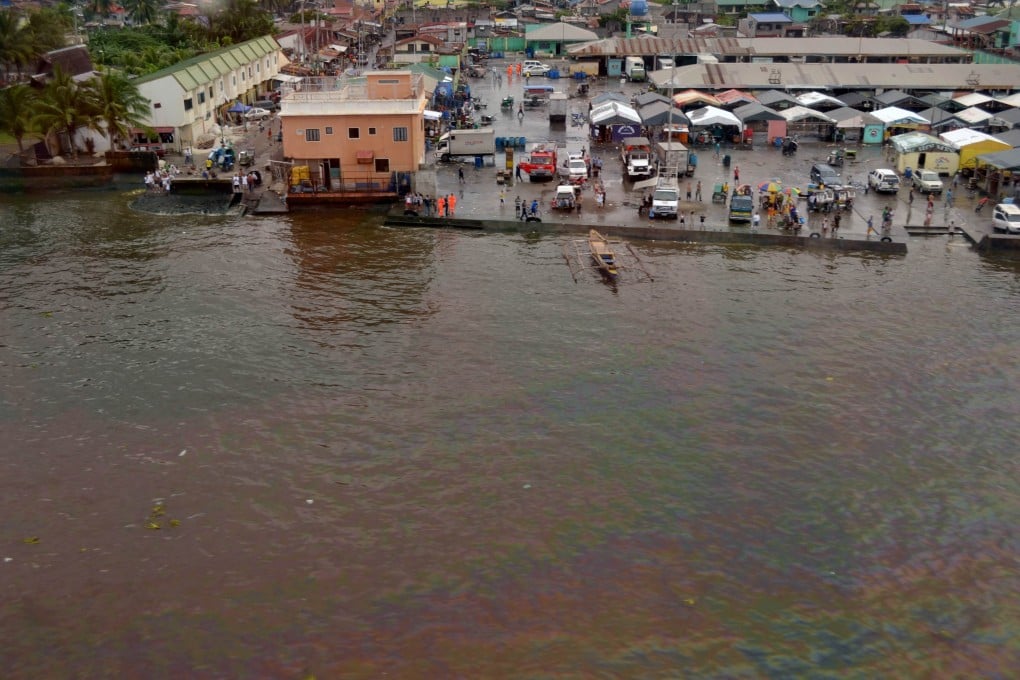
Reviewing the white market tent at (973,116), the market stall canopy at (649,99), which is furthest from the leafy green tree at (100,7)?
the white market tent at (973,116)

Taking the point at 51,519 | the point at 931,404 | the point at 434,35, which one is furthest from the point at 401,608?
the point at 434,35

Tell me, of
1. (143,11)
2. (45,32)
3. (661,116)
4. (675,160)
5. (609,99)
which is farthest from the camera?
(143,11)

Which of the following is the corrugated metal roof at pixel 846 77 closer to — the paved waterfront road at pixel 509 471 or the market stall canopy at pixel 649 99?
the market stall canopy at pixel 649 99

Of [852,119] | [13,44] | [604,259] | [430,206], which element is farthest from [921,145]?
[13,44]

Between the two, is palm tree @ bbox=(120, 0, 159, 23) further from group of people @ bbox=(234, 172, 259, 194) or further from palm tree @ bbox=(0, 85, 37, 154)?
group of people @ bbox=(234, 172, 259, 194)

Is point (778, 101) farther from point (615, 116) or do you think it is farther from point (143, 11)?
point (143, 11)

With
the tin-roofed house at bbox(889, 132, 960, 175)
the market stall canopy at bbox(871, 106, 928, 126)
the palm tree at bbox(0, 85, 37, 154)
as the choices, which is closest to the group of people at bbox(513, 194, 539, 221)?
the tin-roofed house at bbox(889, 132, 960, 175)
